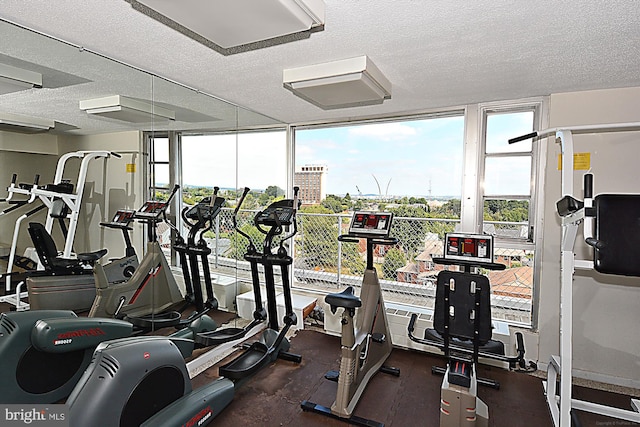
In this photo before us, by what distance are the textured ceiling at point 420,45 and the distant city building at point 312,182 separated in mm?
1634

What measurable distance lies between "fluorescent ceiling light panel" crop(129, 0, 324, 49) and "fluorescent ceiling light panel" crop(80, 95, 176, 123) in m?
1.28

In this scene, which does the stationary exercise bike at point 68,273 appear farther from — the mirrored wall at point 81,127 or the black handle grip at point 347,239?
the black handle grip at point 347,239

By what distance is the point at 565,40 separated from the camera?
2027 mm

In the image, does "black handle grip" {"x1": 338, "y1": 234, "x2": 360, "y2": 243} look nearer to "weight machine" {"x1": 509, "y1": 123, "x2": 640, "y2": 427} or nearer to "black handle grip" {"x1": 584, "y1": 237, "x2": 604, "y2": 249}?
"weight machine" {"x1": 509, "y1": 123, "x2": 640, "y2": 427}

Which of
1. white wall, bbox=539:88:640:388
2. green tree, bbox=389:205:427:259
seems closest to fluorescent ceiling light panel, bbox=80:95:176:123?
green tree, bbox=389:205:427:259

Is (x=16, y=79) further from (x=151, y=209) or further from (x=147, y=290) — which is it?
(x=147, y=290)

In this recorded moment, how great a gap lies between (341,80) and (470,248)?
158 centimetres

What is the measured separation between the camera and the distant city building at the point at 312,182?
4645 mm

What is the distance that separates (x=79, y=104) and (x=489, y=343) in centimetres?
351

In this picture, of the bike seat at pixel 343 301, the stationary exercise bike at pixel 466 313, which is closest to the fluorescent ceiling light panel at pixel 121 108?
the bike seat at pixel 343 301

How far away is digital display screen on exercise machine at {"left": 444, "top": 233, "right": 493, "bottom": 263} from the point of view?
8.93 ft

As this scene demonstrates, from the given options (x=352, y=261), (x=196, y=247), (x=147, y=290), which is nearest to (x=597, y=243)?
(x=352, y=261)

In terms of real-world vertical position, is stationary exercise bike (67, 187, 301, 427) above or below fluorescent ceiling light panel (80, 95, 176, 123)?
below

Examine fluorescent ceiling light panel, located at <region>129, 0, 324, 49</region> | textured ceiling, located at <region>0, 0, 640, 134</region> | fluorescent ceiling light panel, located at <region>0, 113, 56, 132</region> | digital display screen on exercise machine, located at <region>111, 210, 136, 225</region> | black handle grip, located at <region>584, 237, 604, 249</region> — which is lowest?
black handle grip, located at <region>584, 237, 604, 249</region>
